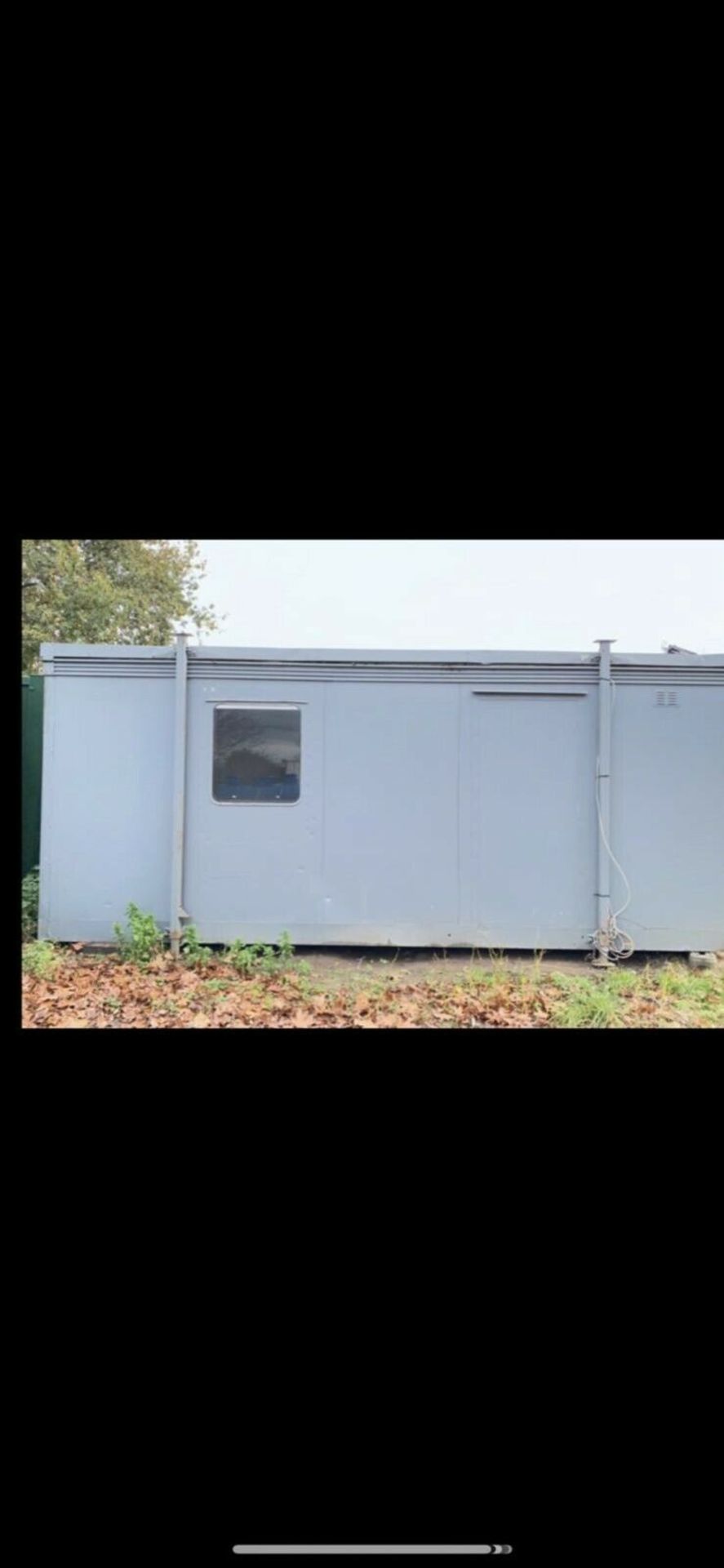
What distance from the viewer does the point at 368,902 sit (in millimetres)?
4734

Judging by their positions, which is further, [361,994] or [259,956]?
[259,956]

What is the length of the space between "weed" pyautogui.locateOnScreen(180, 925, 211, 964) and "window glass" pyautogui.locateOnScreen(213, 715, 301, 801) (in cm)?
91

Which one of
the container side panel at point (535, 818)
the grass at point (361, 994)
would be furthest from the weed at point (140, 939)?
the container side panel at point (535, 818)

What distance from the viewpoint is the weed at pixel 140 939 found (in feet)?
15.0

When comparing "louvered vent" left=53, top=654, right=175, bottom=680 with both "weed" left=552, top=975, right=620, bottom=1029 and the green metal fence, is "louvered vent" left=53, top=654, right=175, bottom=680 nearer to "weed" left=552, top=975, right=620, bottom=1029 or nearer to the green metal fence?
the green metal fence

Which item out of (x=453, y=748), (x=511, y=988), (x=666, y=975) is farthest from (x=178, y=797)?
(x=666, y=975)

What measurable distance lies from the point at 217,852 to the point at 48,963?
124cm

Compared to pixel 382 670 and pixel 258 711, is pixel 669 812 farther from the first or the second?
pixel 258 711

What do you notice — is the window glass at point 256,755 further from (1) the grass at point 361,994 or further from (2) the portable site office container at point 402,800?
(1) the grass at point 361,994

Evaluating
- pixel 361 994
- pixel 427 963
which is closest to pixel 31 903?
pixel 361 994

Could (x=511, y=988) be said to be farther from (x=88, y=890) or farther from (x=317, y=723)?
(x=88, y=890)

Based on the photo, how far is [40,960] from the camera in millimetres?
4441

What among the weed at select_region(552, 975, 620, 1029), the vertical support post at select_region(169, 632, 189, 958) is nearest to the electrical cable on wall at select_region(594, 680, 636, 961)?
the weed at select_region(552, 975, 620, 1029)

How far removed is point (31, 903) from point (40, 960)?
77 centimetres
